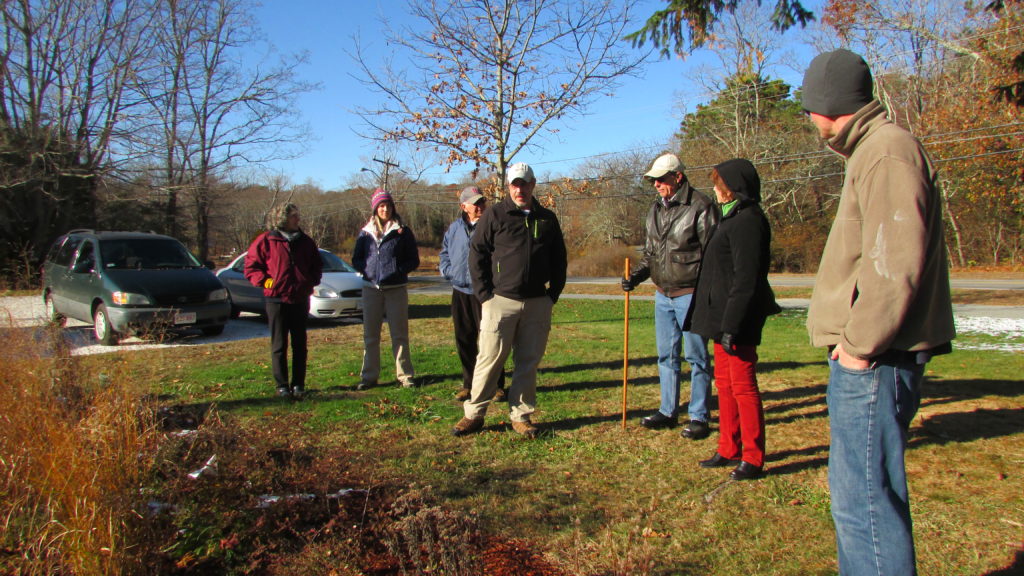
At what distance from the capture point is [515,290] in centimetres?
476

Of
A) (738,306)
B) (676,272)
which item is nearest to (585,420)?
(676,272)

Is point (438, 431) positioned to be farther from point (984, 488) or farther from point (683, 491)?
point (984, 488)

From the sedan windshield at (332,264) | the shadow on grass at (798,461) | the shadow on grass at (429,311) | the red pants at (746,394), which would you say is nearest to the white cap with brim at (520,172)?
the red pants at (746,394)

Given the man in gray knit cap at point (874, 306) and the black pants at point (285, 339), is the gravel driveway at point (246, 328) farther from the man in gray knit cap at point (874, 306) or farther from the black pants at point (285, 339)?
the man in gray knit cap at point (874, 306)

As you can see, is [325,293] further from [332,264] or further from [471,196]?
[471,196]

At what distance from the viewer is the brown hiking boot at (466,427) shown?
4.87 m

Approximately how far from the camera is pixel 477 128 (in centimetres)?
1084

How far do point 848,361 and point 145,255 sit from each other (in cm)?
1125

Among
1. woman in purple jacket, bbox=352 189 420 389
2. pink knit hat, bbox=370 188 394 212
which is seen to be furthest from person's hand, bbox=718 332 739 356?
pink knit hat, bbox=370 188 394 212

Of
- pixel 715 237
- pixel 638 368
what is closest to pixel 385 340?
pixel 638 368

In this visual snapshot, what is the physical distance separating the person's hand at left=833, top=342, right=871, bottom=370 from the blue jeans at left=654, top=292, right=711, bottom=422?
232 centimetres

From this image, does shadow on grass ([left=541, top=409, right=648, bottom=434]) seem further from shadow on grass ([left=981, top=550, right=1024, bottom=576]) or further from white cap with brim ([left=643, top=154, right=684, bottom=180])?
shadow on grass ([left=981, top=550, right=1024, bottom=576])

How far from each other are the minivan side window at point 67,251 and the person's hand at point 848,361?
39.8 feet

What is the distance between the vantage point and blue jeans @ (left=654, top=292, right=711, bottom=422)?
4.72 m
